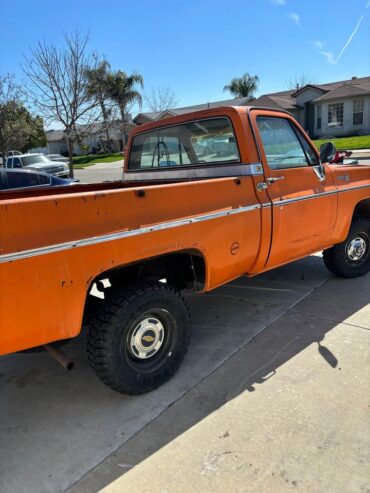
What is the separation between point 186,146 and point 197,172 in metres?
0.36

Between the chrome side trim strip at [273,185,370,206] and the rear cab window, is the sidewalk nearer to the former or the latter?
the chrome side trim strip at [273,185,370,206]

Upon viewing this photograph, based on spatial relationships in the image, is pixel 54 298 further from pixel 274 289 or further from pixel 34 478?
pixel 274 289

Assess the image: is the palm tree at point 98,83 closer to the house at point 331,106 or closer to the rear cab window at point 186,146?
the rear cab window at point 186,146

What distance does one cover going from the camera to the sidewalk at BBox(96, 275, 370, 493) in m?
2.15

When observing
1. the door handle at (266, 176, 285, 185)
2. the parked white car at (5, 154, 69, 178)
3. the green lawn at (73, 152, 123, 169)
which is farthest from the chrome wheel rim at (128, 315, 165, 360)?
the green lawn at (73, 152, 123, 169)

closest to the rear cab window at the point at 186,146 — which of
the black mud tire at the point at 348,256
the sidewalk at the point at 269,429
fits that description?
the sidewalk at the point at 269,429

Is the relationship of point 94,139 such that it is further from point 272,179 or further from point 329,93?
point 272,179

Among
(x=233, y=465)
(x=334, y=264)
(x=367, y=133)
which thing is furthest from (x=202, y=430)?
(x=367, y=133)

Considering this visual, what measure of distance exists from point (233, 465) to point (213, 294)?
8.26ft

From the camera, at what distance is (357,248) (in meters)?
4.78

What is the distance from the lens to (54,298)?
7.38 feet

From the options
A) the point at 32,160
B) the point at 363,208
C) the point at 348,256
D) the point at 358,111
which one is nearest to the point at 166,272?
the point at 348,256

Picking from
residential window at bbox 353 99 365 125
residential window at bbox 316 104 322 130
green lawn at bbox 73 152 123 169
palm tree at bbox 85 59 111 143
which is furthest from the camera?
green lawn at bbox 73 152 123 169

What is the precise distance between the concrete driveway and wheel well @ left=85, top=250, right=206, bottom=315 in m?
0.62
